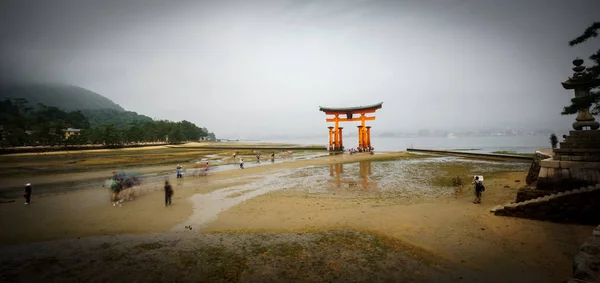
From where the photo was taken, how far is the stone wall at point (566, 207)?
25.3 ft

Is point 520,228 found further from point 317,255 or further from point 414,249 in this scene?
point 317,255

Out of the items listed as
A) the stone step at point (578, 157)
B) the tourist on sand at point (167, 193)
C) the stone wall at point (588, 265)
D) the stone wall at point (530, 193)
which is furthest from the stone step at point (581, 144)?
the tourist on sand at point (167, 193)

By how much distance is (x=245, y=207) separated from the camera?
37.7ft

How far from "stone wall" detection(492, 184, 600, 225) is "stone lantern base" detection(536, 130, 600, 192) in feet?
4.45

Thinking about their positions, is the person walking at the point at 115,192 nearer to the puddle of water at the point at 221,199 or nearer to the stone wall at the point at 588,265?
the puddle of water at the point at 221,199

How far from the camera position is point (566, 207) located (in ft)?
26.7

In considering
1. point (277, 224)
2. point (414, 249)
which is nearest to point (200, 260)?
point (277, 224)

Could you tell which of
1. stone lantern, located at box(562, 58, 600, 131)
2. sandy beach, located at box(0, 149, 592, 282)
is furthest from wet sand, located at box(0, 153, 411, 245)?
stone lantern, located at box(562, 58, 600, 131)

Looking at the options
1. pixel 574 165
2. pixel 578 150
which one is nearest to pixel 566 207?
pixel 574 165

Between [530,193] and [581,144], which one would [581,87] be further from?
[530,193]

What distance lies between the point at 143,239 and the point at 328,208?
7.41 meters

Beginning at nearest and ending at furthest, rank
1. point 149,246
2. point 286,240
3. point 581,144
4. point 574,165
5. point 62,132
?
point 149,246 < point 286,240 < point 574,165 < point 581,144 < point 62,132

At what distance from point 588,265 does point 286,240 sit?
6.84 m

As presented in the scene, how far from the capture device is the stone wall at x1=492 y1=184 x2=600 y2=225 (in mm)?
7723
